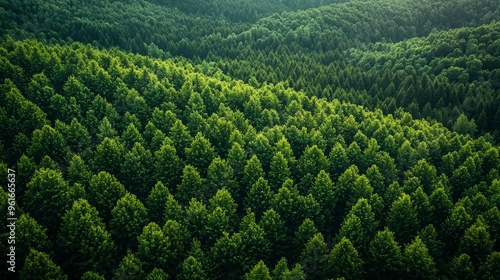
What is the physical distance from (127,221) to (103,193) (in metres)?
6.08

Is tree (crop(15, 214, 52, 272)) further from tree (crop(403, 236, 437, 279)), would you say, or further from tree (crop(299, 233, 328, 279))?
tree (crop(403, 236, 437, 279))

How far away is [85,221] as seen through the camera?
1969 inches

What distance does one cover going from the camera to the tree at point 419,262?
52094 mm

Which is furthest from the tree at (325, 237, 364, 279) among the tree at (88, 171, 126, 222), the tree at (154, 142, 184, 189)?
the tree at (88, 171, 126, 222)

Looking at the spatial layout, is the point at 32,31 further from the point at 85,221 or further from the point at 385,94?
the point at 385,94

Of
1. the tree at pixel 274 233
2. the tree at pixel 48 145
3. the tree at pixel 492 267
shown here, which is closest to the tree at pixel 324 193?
the tree at pixel 274 233

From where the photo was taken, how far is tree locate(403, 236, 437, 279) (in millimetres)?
52094

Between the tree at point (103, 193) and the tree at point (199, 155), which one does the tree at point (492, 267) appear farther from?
the tree at point (103, 193)

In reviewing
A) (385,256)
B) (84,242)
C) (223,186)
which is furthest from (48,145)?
(385,256)

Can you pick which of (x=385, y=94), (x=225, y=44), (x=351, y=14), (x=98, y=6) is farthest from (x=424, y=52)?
(x=98, y=6)

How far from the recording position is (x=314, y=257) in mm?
54125

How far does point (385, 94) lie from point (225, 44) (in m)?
69.8

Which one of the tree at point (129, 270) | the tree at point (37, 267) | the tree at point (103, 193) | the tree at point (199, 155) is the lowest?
the tree at point (129, 270)

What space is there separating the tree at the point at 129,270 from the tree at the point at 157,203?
10.0 m
